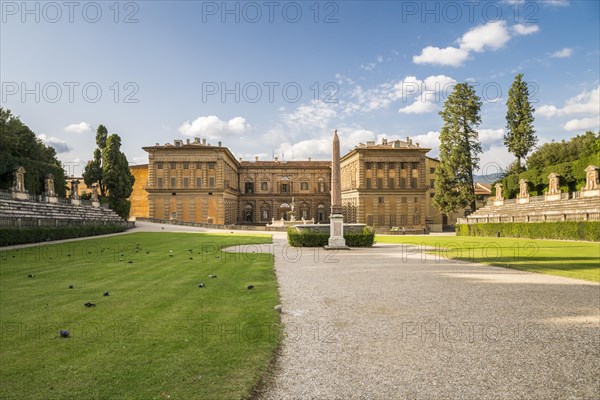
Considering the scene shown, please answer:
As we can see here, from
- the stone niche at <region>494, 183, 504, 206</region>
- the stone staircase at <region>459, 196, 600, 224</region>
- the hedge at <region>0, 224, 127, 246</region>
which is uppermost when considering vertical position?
the stone niche at <region>494, 183, 504, 206</region>

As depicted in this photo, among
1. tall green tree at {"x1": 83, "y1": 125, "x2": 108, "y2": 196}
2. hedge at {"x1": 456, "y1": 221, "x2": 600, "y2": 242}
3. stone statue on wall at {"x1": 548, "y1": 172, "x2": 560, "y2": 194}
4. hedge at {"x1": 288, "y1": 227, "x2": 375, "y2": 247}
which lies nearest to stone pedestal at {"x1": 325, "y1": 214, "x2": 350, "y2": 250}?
hedge at {"x1": 288, "y1": 227, "x2": 375, "y2": 247}

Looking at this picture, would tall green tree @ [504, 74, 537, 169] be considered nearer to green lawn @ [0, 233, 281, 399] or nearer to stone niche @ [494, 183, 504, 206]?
stone niche @ [494, 183, 504, 206]

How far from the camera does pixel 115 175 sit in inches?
1773

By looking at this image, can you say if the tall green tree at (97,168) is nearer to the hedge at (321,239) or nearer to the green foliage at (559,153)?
the hedge at (321,239)

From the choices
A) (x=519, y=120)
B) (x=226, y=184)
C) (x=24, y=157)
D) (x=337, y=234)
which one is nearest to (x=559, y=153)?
(x=519, y=120)

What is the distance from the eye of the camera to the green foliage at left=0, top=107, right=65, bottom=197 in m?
31.2

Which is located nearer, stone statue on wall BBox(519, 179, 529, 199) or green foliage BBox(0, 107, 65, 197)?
green foliage BBox(0, 107, 65, 197)

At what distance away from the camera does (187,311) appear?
6.67m

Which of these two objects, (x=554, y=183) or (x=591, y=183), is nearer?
(x=591, y=183)

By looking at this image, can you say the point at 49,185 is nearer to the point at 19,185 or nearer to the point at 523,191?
the point at 19,185

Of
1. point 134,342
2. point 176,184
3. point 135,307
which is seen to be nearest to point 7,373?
Answer: point 134,342

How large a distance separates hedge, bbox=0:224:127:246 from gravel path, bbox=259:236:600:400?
59.0 ft

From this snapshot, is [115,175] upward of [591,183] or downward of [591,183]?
upward

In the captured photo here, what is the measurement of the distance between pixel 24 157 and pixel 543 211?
50946 mm
